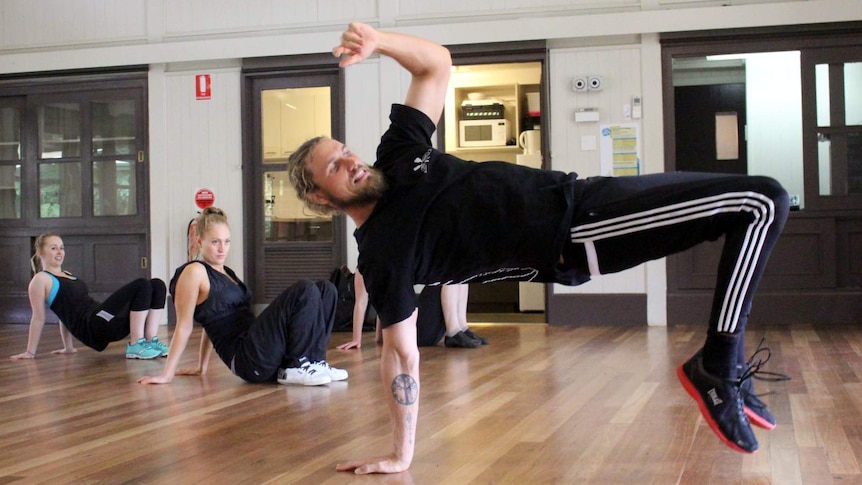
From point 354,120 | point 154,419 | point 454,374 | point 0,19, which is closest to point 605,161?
point 354,120

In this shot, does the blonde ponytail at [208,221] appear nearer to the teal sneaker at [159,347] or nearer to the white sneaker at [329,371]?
the white sneaker at [329,371]

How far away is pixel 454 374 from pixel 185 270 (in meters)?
1.38

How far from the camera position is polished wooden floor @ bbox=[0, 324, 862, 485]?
8.00ft

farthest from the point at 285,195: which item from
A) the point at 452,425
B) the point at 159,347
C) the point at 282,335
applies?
the point at 452,425

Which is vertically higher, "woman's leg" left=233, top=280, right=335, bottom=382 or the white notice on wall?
the white notice on wall

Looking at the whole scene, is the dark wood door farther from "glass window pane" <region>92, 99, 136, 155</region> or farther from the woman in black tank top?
the woman in black tank top

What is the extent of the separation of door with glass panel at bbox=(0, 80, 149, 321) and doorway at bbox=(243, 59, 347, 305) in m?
1.03

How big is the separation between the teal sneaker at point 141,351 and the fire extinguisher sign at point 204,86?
123 inches

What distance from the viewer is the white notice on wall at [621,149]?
7.14 m

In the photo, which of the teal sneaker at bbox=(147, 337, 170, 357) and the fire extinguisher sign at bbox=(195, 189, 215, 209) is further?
the fire extinguisher sign at bbox=(195, 189, 215, 209)

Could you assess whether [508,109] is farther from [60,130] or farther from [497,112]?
[60,130]

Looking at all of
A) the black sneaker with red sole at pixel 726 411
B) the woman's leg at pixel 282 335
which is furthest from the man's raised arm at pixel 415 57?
the woman's leg at pixel 282 335

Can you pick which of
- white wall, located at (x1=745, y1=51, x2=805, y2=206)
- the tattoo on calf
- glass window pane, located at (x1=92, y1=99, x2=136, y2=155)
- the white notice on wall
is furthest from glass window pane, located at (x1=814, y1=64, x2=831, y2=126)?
glass window pane, located at (x1=92, y1=99, x2=136, y2=155)

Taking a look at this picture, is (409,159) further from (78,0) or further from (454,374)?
(78,0)
